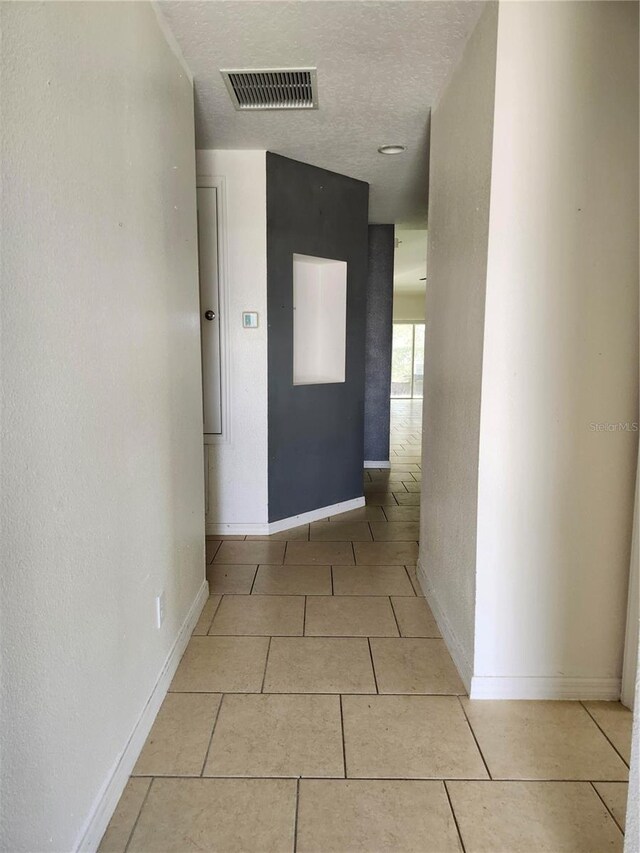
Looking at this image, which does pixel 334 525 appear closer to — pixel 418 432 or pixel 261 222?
pixel 261 222

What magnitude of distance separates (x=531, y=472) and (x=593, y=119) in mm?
1134

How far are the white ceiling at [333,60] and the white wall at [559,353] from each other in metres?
0.44

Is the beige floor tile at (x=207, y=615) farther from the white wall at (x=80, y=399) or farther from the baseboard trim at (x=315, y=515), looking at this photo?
the baseboard trim at (x=315, y=515)

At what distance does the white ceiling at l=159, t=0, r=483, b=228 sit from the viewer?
1880 millimetres

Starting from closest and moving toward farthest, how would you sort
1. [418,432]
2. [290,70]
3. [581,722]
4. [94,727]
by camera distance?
[94,727]
[581,722]
[290,70]
[418,432]

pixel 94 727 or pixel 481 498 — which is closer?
pixel 94 727

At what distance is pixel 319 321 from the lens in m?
4.06

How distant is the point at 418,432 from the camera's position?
8242 millimetres

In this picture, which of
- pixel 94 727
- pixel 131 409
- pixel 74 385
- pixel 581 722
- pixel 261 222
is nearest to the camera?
pixel 74 385

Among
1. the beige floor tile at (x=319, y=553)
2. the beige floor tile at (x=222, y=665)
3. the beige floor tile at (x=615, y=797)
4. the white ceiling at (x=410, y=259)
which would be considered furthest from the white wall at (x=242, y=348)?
the white ceiling at (x=410, y=259)

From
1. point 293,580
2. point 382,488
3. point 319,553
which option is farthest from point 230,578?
point 382,488

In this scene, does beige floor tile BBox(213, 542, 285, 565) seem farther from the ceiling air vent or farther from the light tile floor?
the ceiling air vent

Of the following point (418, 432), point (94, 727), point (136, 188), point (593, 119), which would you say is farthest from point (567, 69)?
point (418, 432)

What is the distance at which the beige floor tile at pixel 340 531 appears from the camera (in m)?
3.53
